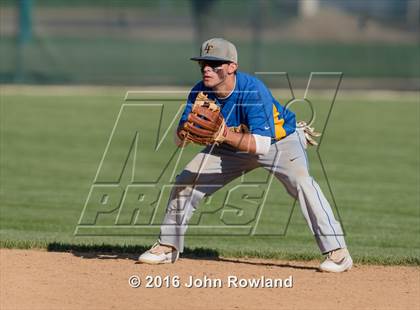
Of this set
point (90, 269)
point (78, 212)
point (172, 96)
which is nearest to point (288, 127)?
point (90, 269)

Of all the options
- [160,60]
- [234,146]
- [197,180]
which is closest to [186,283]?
[197,180]

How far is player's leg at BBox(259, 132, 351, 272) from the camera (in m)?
7.71

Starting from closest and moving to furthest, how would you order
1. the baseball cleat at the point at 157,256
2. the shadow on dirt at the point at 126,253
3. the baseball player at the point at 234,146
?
1. the baseball player at the point at 234,146
2. the baseball cleat at the point at 157,256
3. the shadow on dirt at the point at 126,253

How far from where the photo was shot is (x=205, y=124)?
286 inches

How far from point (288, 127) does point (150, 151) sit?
862 cm

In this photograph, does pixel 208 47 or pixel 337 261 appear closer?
pixel 208 47

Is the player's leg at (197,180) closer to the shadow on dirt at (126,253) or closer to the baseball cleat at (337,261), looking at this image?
the shadow on dirt at (126,253)

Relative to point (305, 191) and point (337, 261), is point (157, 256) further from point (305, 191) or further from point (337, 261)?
point (337, 261)

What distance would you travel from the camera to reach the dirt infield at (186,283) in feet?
22.6

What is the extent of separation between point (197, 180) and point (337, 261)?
136cm

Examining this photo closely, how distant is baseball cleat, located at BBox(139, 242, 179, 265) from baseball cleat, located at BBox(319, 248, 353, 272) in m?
1.30

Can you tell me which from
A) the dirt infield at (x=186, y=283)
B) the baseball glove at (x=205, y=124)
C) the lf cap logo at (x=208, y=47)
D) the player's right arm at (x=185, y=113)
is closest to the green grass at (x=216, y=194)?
the dirt infield at (x=186, y=283)

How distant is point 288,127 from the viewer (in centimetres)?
792

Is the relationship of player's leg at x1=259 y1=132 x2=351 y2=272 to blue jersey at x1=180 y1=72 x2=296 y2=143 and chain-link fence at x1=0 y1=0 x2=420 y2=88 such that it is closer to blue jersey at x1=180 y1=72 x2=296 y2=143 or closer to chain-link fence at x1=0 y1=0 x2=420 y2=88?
blue jersey at x1=180 y1=72 x2=296 y2=143
